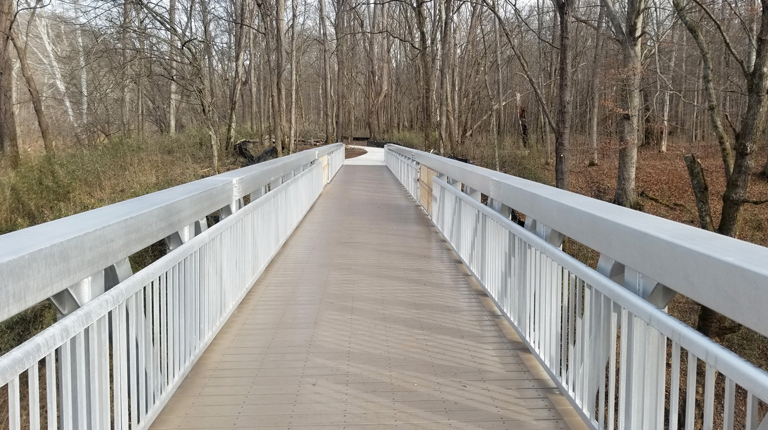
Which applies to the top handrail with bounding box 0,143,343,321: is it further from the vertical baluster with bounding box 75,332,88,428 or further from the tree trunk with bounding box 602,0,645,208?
the tree trunk with bounding box 602,0,645,208

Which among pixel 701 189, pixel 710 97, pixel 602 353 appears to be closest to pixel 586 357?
pixel 602 353

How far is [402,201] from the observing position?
49.7 feet

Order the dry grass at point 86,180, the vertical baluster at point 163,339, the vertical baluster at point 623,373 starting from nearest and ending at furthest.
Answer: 1. the vertical baluster at point 623,373
2. the vertical baluster at point 163,339
3. the dry grass at point 86,180

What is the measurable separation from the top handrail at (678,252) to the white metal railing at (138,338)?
2063mm

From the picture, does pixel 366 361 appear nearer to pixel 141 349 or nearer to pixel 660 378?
pixel 141 349

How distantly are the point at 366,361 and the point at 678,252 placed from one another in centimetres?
250

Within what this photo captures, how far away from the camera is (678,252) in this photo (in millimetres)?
2434

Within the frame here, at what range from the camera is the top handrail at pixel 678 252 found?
1984 mm

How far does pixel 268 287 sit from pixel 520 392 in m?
3.38

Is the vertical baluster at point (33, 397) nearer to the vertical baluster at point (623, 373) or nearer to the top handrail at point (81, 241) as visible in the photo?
the top handrail at point (81, 241)

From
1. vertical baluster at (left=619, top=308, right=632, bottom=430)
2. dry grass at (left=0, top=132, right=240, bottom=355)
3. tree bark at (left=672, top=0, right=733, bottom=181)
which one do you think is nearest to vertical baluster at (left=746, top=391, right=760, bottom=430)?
vertical baluster at (left=619, top=308, right=632, bottom=430)

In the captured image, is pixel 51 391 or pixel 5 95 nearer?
pixel 51 391

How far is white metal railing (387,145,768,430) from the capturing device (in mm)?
2176

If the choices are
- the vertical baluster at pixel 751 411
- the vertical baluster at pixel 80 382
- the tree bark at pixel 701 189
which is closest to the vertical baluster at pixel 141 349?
the vertical baluster at pixel 80 382
